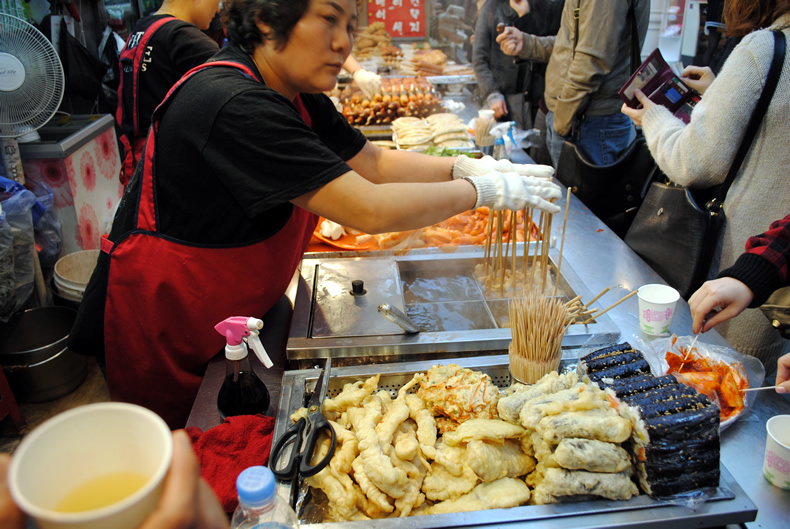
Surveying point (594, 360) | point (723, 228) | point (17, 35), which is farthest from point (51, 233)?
point (723, 228)

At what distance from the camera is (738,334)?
2.30m

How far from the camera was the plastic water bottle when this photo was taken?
37.8 inches

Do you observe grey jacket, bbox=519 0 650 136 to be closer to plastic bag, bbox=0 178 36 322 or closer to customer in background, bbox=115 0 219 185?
customer in background, bbox=115 0 219 185

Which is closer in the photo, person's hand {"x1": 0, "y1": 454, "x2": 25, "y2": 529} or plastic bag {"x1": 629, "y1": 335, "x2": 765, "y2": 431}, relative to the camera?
person's hand {"x1": 0, "y1": 454, "x2": 25, "y2": 529}

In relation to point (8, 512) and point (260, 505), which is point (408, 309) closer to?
point (260, 505)

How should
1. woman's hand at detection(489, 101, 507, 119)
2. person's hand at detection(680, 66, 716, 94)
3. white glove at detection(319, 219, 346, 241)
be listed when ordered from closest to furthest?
white glove at detection(319, 219, 346, 241) < person's hand at detection(680, 66, 716, 94) < woman's hand at detection(489, 101, 507, 119)

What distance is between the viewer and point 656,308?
181cm

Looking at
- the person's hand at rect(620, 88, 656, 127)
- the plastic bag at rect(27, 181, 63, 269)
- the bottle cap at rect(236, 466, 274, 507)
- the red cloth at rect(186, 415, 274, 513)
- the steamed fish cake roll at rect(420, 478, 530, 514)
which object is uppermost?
the person's hand at rect(620, 88, 656, 127)

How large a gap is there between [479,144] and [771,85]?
2017mm

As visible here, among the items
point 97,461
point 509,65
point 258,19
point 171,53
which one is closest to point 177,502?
point 97,461

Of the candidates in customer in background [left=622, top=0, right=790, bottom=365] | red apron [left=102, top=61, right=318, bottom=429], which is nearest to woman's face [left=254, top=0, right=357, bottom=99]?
red apron [left=102, top=61, right=318, bottom=429]

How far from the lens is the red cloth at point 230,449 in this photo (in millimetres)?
1256

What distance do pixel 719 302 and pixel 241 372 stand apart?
1.51 m

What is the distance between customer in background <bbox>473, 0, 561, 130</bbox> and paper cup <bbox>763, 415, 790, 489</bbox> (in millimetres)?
4658
